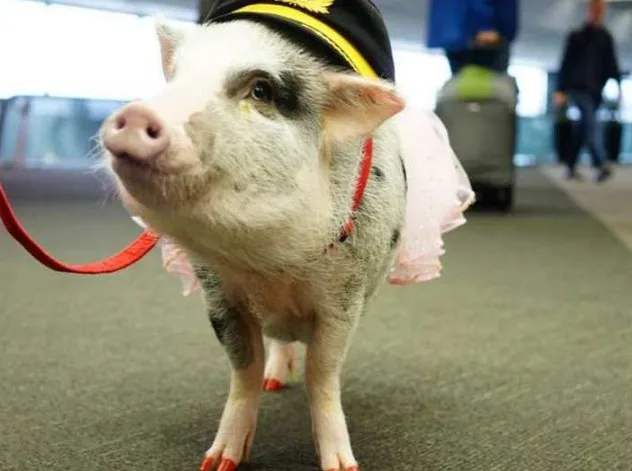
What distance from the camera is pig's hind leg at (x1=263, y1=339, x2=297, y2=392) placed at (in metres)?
1.44

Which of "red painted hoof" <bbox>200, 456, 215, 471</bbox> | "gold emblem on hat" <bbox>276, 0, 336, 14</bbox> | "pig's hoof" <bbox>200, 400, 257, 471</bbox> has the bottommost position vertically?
"red painted hoof" <bbox>200, 456, 215, 471</bbox>

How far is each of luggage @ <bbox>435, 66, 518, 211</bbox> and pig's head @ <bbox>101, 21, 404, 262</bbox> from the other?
2.99 metres

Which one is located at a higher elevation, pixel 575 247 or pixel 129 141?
pixel 129 141

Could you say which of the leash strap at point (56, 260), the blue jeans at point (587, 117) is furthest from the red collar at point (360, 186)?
the blue jeans at point (587, 117)

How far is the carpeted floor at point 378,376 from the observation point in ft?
3.83

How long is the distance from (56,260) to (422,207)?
0.50 metres

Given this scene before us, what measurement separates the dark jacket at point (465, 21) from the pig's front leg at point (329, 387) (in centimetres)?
312

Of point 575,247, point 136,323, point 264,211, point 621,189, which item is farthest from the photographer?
point 621,189

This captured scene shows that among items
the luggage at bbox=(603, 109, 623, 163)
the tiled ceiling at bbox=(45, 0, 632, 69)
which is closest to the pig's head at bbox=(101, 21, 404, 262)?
the tiled ceiling at bbox=(45, 0, 632, 69)

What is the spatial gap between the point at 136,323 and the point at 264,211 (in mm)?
1142

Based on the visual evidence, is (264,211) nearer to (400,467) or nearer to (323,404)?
(323,404)

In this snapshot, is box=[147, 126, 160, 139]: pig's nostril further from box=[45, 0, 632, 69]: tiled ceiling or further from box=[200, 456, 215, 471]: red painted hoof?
box=[45, 0, 632, 69]: tiled ceiling

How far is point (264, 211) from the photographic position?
813 millimetres

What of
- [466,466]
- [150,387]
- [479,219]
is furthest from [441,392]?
[479,219]
